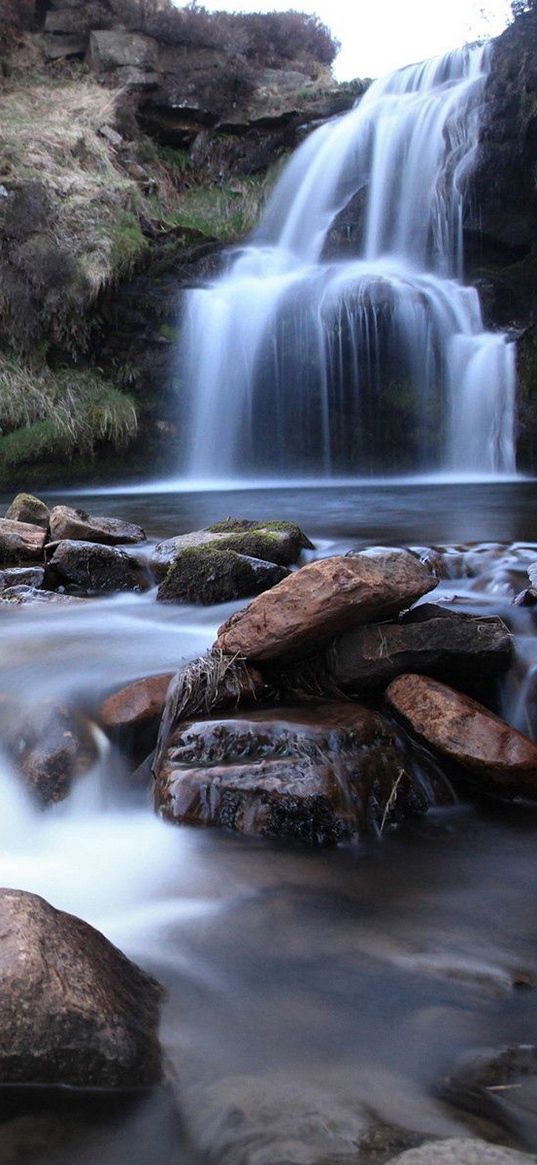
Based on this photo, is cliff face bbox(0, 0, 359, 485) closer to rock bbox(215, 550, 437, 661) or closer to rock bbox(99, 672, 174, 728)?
rock bbox(99, 672, 174, 728)

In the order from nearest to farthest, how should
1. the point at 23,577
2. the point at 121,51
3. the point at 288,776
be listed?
the point at 288,776 < the point at 23,577 < the point at 121,51

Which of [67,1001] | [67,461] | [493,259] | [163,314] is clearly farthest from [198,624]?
[493,259]

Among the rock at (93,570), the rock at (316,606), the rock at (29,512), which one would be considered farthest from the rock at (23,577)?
the rock at (316,606)

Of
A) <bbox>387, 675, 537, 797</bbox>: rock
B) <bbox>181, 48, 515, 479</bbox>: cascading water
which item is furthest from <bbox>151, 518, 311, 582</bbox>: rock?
<bbox>181, 48, 515, 479</bbox>: cascading water

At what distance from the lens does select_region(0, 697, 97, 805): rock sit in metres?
3.66

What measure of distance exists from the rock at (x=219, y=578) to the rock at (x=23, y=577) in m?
1.02

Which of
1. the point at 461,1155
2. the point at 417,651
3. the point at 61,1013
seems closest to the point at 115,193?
the point at 417,651

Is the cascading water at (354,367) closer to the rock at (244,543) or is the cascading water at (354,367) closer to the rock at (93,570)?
the rock at (244,543)

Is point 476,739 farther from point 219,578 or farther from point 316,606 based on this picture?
point 219,578

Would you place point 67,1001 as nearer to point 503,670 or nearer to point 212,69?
point 503,670

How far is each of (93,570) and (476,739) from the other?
3571mm

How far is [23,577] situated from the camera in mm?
6207

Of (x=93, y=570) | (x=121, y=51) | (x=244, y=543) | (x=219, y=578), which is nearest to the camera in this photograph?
(x=219, y=578)

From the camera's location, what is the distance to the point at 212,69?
741 inches
